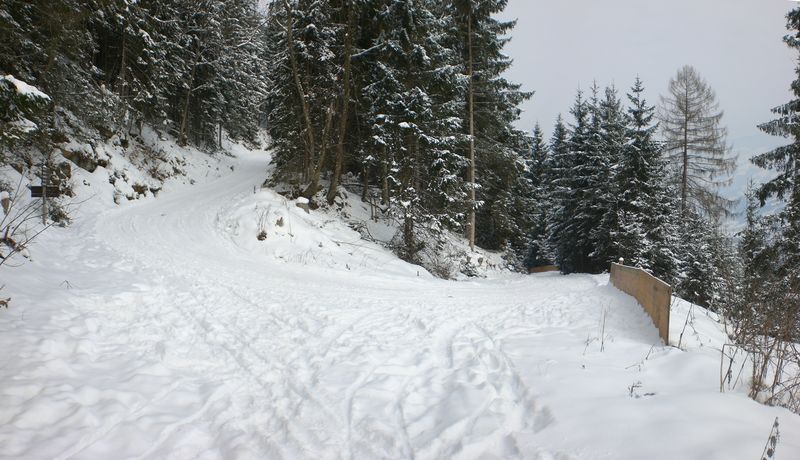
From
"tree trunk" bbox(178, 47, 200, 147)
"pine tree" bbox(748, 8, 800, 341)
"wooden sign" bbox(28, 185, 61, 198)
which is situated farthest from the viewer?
"tree trunk" bbox(178, 47, 200, 147)

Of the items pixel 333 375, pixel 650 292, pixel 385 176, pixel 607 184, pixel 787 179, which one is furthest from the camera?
pixel 607 184

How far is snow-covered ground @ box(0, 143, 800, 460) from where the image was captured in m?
2.71

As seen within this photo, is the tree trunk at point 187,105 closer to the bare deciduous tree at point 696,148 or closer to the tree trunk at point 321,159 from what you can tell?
the tree trunk at point 321,159

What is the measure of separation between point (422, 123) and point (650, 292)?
34.7 feet

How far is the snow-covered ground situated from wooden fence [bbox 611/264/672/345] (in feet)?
0.89

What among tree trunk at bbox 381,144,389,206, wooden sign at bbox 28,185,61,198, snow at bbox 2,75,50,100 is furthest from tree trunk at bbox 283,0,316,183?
snow at bbox 2,75,50,100

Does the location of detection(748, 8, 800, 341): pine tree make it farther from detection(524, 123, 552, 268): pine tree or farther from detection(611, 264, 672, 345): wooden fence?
detection(524, 123, 552, 268): pine tree

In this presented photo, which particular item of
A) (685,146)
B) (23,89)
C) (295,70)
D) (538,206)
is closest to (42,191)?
(23,89)

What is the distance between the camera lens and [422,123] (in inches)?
586

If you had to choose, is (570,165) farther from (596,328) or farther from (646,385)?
(646,385)

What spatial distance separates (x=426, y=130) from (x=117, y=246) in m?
11.2

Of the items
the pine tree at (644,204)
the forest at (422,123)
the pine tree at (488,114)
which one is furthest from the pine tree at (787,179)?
the pine tree at (488,114)

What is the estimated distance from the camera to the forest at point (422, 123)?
12.6m

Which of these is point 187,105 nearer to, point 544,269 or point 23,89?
point 23,89
